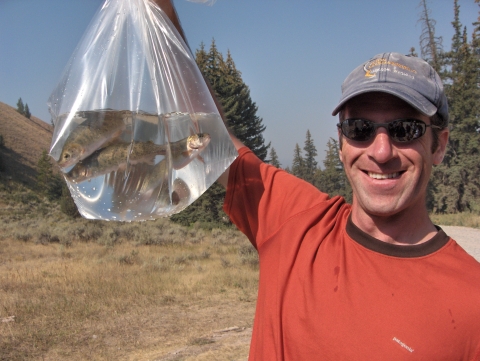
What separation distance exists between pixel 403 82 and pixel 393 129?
0.18m

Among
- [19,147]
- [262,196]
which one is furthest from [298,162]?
[262,196]

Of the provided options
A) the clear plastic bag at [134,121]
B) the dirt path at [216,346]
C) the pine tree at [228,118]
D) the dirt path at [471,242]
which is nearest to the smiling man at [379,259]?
the clear plastic bag at [134,121]

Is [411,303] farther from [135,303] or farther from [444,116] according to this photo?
[135,303]

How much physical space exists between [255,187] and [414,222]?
795 millimetres

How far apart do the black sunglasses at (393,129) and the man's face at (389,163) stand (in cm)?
2

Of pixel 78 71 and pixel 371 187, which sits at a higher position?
pixel 78 71

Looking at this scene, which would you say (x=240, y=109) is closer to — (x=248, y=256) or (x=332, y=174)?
(x=248, y=256)

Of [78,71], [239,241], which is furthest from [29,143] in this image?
[78,71]

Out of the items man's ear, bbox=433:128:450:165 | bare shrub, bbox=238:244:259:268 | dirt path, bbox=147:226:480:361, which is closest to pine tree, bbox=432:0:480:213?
bare shrub, bbox=238:244:259:268

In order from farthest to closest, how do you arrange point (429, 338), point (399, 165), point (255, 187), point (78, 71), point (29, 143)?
point (29, 143), point (255, 187), point (78, 71), point (399, 165), point (429, 338)

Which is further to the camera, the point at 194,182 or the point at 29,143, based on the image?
the point at 29,143

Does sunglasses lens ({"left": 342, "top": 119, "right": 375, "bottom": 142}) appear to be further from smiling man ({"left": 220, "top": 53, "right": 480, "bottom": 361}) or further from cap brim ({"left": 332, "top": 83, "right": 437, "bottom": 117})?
cap brim ({"left": 332, "top": 83, "right": 437, "bottom": 117})

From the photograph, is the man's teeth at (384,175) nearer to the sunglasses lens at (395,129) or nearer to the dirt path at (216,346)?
the sunglasses lens at (395,129)

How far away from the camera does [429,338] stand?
4.12ft
